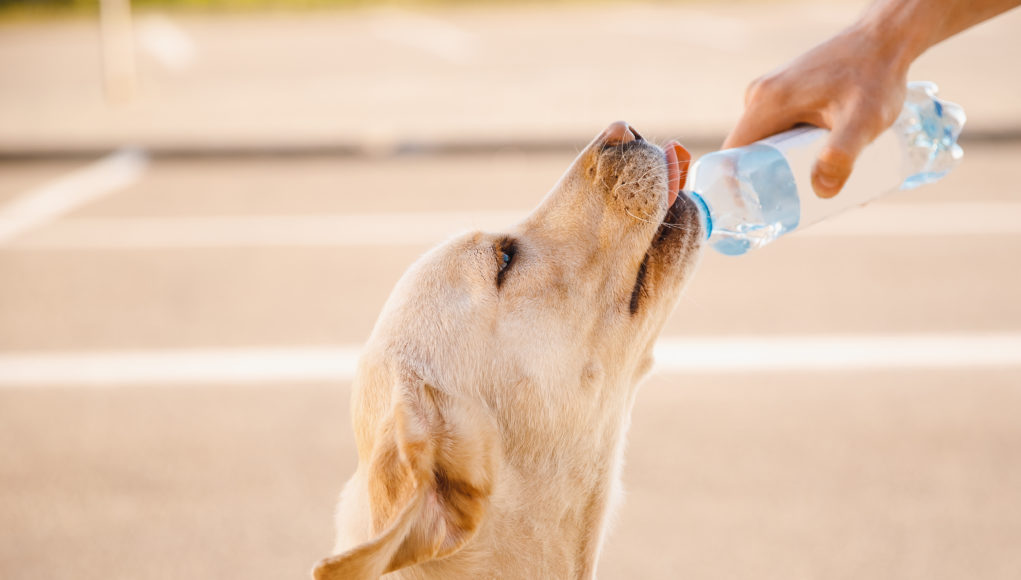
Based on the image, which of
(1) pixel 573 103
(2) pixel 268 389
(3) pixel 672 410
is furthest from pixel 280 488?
(1) pixel 573 103

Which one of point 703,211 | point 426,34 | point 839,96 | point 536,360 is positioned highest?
point 426,34

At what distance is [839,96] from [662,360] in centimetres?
336

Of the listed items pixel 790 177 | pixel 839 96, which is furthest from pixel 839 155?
pixel 790 177

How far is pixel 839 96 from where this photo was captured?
265cm

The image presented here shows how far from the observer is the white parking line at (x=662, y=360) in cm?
578

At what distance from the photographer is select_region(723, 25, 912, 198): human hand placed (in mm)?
2564

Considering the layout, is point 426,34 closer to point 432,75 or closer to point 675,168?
point 432,75

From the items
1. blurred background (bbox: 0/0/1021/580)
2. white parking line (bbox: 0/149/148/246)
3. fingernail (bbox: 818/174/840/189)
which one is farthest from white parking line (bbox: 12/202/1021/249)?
fingernail (bbox: 818/174/840/189)

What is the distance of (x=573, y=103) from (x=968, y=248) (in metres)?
5.57

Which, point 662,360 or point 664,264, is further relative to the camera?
point 662,360

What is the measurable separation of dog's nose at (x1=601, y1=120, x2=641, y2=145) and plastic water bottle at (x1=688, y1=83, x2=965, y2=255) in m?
0.33

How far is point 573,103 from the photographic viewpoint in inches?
476

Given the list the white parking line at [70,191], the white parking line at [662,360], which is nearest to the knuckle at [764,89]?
the white parking line at [662,360]

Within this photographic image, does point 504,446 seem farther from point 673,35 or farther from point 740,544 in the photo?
point 673,35
